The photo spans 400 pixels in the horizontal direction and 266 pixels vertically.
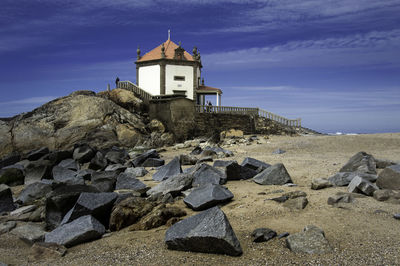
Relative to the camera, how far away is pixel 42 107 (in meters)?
22.9

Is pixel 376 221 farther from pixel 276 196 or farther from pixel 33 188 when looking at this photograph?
pixel 33 188

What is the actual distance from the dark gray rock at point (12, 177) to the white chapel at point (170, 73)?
62.8 ft

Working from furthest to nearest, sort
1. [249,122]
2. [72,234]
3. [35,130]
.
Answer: [249,122], [35,130], [72,234]

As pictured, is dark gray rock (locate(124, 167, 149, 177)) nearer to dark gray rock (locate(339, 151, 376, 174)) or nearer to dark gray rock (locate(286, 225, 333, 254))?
dark gray rock (locate(339, 151, 376, 174))

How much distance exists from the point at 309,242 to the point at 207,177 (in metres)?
3.71

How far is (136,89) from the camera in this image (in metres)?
28.1

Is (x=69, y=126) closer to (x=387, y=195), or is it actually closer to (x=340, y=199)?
(x=340, y=199)

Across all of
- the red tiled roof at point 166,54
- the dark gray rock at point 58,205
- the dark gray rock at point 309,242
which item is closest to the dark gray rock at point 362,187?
the dark gray rock at point 309,242

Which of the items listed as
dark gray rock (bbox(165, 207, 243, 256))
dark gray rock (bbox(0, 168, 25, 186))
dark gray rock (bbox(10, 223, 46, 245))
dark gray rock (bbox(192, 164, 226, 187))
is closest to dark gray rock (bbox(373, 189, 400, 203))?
dark gray rock (bbox(165, 207, 243, 256))

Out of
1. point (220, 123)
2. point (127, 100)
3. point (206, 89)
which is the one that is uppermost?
point (206, 89)

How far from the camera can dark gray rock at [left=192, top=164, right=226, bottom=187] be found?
745cm

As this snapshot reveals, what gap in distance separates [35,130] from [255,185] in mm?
18066

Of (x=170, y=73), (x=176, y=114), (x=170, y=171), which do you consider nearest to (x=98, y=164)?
(x=170, y=171)

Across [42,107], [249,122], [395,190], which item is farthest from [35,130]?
[395,190]
